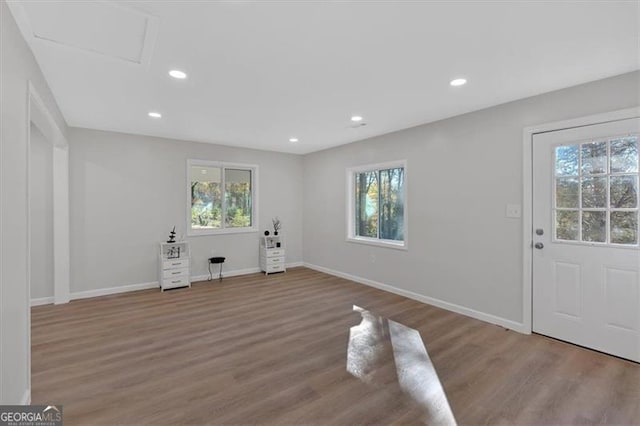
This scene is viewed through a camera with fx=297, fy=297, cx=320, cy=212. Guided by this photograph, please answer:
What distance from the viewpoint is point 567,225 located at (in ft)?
9.94

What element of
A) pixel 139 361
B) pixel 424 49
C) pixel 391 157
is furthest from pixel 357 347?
pixel 391 157

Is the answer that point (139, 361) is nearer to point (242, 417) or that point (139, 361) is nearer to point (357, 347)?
point (242, 417)

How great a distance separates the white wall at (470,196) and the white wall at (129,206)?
3.08 m

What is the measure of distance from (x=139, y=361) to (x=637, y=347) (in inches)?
174

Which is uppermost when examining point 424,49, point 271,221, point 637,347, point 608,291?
point 424,49

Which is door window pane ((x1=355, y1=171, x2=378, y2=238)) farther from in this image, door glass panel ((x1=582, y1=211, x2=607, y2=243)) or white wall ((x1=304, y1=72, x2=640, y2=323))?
door glass panel ((x1=582, y1=211, x2=607, y2=243))

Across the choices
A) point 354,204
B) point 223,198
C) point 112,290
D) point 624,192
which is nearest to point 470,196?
point 624,192

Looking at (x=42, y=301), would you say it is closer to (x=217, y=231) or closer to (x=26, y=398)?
→ (x=217, y=231)

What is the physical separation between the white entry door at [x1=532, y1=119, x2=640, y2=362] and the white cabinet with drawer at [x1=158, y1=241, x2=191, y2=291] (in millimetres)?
5043

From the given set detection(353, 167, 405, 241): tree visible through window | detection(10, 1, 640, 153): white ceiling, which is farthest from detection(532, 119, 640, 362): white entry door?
detection(353, 167, 405, 241): tree visible through window

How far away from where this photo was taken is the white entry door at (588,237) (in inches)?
105

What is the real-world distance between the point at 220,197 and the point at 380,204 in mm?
3146

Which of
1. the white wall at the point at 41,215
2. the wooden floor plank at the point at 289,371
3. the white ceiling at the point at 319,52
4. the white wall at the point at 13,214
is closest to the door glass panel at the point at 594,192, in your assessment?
the white ceiling at the point at 319,52

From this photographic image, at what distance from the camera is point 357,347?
9.67 feet
